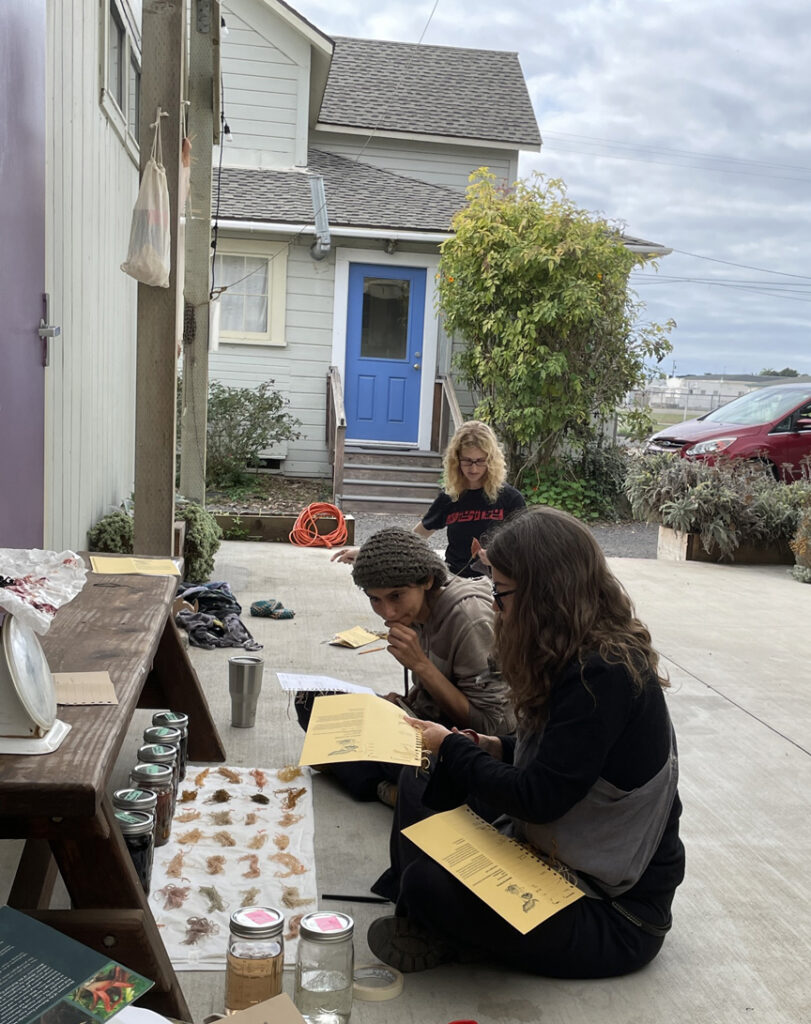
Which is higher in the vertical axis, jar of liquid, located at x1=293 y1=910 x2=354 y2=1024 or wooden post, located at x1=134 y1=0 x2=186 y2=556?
wooden post, located at x1=134 y1=0 x2=186 y2=556

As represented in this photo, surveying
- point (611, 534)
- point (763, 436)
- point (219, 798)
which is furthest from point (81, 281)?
point (763, 436)

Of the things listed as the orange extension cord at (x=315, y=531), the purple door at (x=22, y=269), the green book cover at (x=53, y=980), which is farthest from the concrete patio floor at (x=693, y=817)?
the orange extension cord at (x=315, y=531)

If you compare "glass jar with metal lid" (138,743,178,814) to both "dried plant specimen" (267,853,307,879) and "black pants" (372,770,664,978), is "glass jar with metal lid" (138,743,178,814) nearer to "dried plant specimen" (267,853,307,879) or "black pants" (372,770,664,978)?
"dried plant specimen" (267,853,307,879)

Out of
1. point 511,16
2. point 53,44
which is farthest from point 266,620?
point 511,16

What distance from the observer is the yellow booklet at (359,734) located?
268cm

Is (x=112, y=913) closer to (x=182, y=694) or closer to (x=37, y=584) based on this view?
(x=37, y=584)

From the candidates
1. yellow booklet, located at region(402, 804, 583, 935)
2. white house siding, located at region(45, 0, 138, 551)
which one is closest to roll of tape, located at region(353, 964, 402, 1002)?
yellow booklet, located at region(402, 804, 583, 935)

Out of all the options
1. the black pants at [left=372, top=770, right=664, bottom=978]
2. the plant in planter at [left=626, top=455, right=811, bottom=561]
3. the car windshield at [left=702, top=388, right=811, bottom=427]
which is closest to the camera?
the black pants at [left=372, top=770, right=664, bottom=978]

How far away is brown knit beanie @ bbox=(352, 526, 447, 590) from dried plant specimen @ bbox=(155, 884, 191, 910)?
1008 millimetres

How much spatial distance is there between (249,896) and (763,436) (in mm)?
11023

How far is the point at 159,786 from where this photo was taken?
10.1 ft

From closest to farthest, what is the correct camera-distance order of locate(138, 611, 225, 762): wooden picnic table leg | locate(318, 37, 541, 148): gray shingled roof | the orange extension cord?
locate(138, 611, 225, 762): wooden picnic table leg → the orange extension cord → locate(318, 37, 541, 148): gray shingled roof

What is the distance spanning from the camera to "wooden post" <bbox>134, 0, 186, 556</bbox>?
5.02 m

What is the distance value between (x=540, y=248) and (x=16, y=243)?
8.83m
